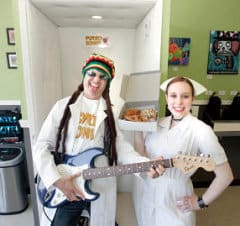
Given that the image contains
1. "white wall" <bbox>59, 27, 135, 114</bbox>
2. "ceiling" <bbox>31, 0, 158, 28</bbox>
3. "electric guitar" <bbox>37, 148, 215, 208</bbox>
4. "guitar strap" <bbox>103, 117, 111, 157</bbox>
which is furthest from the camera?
"white wall" <bbox>59, 27, 135, 114</bbox>

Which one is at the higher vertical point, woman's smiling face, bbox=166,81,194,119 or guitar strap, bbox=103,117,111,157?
woman's smiling face, bbox=166,81,194,119

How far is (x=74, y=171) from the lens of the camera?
4.03ft

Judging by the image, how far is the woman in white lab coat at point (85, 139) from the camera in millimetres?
1214

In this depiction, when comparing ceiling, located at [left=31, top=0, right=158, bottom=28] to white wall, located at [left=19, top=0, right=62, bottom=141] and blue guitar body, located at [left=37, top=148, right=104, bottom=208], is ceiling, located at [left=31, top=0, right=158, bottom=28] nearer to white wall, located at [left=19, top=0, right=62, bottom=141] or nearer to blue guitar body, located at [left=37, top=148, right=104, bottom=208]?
white wall, located at [left=19, top=0, right=62, bottom=141]

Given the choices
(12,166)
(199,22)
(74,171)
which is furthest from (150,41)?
(12,166)

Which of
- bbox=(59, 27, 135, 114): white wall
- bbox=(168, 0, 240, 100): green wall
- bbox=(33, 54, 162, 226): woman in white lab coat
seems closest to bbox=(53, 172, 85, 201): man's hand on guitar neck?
bbox=(33, 54, 162, 226): woman in white lab coat

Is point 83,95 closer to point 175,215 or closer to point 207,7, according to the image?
point 175,215

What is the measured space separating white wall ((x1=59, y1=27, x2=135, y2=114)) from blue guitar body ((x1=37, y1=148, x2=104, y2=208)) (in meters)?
0.87

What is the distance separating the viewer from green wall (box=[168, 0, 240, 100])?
7.84 ft

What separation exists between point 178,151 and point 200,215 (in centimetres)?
138

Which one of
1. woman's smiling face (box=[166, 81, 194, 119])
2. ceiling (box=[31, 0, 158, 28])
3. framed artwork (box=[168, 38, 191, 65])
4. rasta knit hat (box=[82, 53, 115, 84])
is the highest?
ceiling (box=[31, 0, 158, 28])

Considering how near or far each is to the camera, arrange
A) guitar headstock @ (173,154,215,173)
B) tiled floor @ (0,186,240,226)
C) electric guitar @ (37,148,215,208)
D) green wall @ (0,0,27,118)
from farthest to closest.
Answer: green wall @ (0,0,27,118)
tiled floor @ (0,186,240,226)
electric guitar @ (37,148,215,208)
guitar headstock @ (173,154,215,173)

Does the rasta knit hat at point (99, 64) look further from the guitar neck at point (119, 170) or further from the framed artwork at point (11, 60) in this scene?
the framed artwork at point (11, 60)

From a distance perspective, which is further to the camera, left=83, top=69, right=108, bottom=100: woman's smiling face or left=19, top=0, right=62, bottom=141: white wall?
left=19, top=0, right=62, bottom=141: white wall
